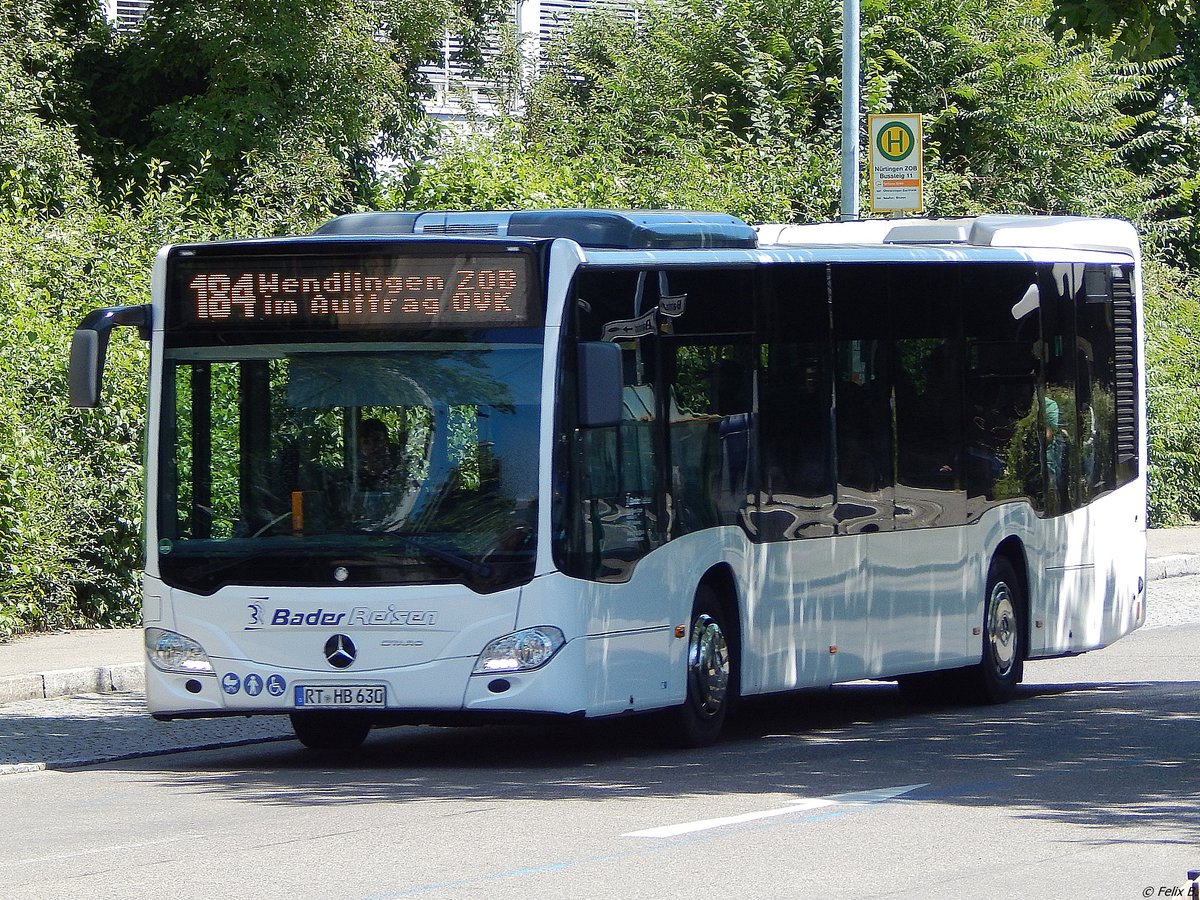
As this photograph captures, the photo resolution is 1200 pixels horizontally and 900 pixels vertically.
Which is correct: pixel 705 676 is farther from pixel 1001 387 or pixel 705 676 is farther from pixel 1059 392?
pixel 1059 392

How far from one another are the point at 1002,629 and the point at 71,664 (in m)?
6.39

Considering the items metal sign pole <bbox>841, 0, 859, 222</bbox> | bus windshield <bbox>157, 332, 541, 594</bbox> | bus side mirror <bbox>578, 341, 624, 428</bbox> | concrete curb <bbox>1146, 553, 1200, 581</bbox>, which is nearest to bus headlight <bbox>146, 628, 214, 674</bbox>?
bus windshield <bbox>157, 332, 541, 594</bbox>

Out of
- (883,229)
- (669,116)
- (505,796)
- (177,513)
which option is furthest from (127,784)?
(669,116)

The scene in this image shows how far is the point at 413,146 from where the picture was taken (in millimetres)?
28344

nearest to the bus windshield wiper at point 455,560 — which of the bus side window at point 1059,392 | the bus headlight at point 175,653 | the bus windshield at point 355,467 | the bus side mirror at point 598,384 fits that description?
the bus windshield at point 355,467

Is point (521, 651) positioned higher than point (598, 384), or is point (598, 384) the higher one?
point (598, 384)

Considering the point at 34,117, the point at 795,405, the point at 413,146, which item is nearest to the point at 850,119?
the point at 413,146

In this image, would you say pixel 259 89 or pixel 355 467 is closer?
pixel 355 467

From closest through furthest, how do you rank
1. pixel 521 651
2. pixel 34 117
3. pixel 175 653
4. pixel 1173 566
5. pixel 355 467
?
1. pixel 521 651
2. pixel 355 467
3. pixel 175 653
4. pixel 34 117
5. pixel 1173 566

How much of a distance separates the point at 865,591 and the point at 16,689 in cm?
556

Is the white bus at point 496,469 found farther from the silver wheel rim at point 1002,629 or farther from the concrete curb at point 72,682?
the concrete curb at point 72,682

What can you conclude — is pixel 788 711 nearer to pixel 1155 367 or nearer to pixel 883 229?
pixel 883 229

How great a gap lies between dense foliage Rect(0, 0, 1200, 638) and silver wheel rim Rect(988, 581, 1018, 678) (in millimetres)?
4873

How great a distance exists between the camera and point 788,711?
14055mm
